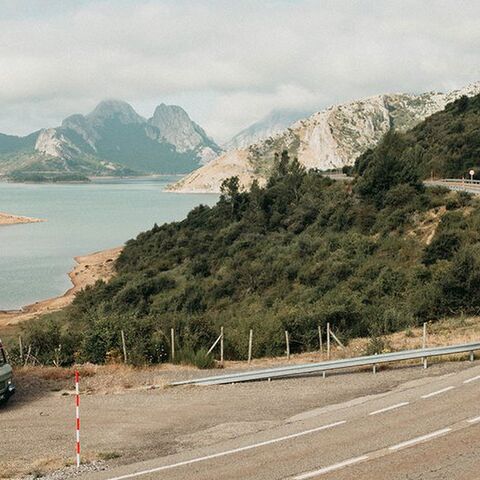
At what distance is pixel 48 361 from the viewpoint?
22.7 metres

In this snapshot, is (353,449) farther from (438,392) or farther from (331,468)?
(438,392)

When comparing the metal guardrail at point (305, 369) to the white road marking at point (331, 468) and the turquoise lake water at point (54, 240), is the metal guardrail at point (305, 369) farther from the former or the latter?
the turquoise lake water at point (54, 240)

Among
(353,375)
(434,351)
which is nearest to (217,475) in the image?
(353,375)

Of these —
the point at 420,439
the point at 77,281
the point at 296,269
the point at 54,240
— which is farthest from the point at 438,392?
the point at 54,240

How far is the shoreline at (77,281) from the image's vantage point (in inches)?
2131

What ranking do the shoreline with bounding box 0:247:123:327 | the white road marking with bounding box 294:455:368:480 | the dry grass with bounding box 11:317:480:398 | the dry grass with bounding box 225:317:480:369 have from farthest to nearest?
the shoreline with bounding box 0:247:123:327 → the dry grass with bounding box 225:317:480:369 → the dry grass with bounding box 11:317:480:398 → the white road marking with bounding box 294:455:368:480

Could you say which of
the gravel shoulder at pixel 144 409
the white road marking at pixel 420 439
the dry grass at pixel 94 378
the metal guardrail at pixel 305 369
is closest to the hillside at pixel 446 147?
the metal guardrail at pixel 305 369

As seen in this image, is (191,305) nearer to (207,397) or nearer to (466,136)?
(207,397)

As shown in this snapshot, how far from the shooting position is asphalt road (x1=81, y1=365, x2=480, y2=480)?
358 inches

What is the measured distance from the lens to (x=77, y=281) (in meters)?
73.9

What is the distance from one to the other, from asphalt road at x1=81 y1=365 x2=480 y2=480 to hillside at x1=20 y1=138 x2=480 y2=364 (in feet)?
32.2

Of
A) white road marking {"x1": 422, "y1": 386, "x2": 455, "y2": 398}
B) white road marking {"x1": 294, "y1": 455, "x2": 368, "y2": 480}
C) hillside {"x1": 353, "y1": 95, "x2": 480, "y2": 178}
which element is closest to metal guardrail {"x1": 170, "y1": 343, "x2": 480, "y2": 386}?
white road marking {"x1": 422, "y1": 386, "x2": 455, "y2": 398}

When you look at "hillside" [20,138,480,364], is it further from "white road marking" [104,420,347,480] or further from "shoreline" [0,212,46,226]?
"shoreline" [0,212,46,226]

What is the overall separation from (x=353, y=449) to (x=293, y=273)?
3401 cm
